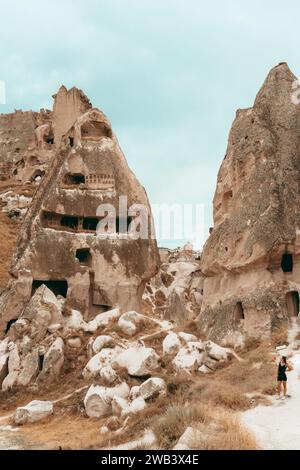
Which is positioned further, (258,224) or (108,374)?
(258,224)

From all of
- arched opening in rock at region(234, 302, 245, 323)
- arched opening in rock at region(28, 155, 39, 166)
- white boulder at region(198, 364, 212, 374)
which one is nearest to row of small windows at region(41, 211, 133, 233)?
arched opening in rock at region(234, 302, 245, 323)

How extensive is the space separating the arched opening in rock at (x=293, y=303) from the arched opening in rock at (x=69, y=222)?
9560 mm

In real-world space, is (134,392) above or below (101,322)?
below

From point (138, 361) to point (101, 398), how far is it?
1527 mm

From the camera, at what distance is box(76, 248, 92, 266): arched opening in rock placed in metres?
21.3

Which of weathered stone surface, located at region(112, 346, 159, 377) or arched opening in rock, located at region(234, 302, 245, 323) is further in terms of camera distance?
arched opening in rock, located at region(234, 302, 245, 323)

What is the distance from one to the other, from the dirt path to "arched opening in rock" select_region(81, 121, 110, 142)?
16.4 metres

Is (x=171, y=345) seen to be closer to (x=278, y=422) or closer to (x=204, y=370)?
(x=204, y=370)

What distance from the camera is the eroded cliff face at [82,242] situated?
2036cm

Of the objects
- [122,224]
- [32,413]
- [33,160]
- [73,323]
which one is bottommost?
[32,413]

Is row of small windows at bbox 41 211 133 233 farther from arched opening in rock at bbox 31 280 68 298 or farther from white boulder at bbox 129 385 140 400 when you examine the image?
white boulder at bbox 129 385 140 400

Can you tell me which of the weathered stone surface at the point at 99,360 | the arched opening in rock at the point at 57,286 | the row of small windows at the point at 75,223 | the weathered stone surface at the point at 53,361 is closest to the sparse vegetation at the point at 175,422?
the weathered stone surface at the point at 99,360

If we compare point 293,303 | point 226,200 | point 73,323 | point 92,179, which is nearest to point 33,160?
point 92,179

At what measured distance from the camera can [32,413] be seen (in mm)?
12438
